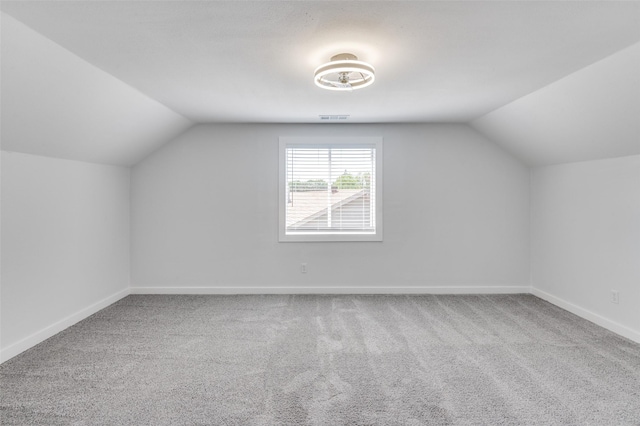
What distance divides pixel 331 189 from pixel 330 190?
0.06 feet

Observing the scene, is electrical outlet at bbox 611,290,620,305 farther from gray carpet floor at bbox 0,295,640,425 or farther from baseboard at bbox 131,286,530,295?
baseboard at bbox 131,286,530,295

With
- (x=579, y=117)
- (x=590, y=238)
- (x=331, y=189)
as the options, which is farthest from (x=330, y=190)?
(x=590, y=238)

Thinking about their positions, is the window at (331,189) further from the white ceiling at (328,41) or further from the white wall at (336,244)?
the white ceiling at (328,41)

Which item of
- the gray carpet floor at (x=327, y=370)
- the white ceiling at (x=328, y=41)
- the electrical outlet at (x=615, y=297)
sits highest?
the white ceiling at (x=328, y=41)

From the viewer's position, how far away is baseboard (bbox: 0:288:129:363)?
9.52 feet

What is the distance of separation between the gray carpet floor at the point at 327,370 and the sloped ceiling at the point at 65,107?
5.77ft

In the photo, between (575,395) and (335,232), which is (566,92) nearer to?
(575,395)

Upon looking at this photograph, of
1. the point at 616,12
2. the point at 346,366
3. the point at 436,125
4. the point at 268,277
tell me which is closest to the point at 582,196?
the point at 436,125

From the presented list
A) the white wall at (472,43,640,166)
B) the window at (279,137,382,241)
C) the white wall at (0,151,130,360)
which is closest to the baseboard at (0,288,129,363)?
the white wall at (0,151,130,360)

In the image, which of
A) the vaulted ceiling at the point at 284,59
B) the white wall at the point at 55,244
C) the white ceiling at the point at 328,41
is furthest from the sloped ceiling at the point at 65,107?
the white wall at the point at 55,244

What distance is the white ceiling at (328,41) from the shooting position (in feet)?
6.23

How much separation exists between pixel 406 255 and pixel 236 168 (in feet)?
8.22

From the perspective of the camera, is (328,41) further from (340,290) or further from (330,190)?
(340,290)

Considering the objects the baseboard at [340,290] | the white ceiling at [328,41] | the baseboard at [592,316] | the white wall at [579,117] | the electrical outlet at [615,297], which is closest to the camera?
the white ceiling at [328,41]
